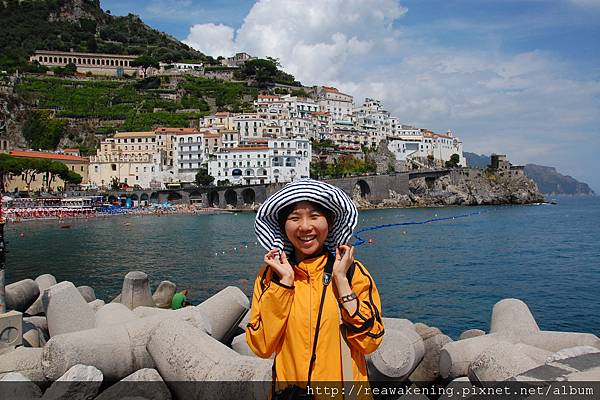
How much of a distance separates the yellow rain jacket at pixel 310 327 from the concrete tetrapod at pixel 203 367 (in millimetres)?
2606

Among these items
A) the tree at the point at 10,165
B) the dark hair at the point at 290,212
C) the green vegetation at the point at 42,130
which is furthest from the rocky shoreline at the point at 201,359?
the green vegetation at the point at 42,130

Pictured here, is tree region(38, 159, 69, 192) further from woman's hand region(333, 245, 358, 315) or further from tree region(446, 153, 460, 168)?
woman's hand region(333, 245, 358, 315)

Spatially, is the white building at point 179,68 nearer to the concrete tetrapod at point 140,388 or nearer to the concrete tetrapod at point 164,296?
the concrete tetrapod at point 164,296

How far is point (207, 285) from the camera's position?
22.3 m

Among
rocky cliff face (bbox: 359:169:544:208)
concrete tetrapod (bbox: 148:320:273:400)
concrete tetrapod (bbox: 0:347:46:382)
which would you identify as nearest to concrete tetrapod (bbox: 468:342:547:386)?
concrete tetrapod (bbox: 148:320:273:400)

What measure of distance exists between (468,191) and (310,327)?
109m

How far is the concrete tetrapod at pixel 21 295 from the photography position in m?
10.7

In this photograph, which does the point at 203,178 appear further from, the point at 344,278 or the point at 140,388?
the point at 344,278

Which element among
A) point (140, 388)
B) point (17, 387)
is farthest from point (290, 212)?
point (17, 387)

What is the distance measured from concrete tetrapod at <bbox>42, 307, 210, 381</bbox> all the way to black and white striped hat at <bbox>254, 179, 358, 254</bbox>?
138 inches

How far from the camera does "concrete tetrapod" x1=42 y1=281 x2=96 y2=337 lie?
8023mm

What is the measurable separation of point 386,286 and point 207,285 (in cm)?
765

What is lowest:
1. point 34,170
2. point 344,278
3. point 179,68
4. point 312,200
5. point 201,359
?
point 201,359

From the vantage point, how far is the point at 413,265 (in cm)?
2927
